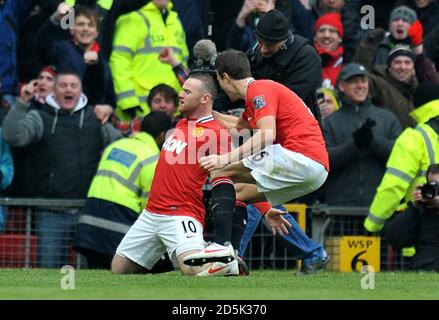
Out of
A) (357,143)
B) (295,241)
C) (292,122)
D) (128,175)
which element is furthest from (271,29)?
(357,143)

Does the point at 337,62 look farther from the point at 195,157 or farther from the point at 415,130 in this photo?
the point at 195,157

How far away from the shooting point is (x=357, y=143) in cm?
1550

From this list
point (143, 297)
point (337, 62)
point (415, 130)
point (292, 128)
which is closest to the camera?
point (143, 297)

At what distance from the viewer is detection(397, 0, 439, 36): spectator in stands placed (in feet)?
59.3

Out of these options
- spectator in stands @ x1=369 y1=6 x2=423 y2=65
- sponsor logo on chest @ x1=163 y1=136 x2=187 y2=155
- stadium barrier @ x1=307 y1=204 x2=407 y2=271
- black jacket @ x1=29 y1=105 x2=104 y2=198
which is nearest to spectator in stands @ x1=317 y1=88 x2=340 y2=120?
spectator in stands @ x1=369 y1=6 x2=423 y2=65

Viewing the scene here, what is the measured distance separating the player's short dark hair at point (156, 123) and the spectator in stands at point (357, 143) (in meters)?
1.91

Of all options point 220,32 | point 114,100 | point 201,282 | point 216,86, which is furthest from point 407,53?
point 201,282

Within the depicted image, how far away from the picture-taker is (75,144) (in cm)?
1552

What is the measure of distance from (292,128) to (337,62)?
213 inches

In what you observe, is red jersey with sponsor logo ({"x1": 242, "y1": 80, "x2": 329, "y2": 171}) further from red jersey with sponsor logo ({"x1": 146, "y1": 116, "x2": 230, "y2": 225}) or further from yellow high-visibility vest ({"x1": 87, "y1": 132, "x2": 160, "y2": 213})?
yellow high-visibility vest ({"x1": 87, "y1": 132, "x2": 160, "y2": 213})

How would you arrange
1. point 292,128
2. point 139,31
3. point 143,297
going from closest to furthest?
point 143,297 < point 292,128 < point 139,31

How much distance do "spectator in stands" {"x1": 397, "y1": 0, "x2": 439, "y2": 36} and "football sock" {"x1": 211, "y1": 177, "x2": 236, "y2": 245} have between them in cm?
674

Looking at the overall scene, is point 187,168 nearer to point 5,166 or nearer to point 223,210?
point 223,210

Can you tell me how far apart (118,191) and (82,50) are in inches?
96.1
